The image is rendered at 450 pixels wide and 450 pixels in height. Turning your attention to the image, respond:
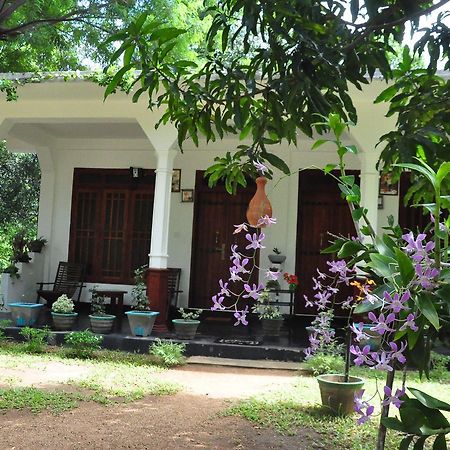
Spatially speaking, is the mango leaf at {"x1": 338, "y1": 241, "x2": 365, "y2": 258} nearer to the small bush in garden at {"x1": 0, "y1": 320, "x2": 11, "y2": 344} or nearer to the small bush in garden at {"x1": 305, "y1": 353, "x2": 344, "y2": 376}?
the small bush in garden at {"x1": 305, "y1": 353, "x2": 344, "y2": 376}

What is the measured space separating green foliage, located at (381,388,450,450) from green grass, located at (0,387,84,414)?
130 inches

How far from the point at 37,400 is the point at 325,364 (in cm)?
269

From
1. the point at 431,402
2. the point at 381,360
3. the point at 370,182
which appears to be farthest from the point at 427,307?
the point at 370,182

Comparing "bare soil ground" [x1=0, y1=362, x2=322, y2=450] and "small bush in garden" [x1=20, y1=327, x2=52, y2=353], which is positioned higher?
"small bush in garden" [x1=20, y1=327, x2=52, y2=353]

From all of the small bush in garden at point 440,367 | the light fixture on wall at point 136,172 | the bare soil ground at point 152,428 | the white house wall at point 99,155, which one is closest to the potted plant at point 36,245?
the white house wall at point 99,155

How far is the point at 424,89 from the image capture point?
2840 mm

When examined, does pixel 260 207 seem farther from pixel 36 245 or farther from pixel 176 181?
pixel 36 245

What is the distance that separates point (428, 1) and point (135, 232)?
288 inches

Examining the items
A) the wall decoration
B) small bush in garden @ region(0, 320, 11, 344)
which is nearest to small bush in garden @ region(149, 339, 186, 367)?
small bush in garden @ region(0, 320, 11, 344)

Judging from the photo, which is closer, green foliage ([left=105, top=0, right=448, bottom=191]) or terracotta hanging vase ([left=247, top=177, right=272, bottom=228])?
green foliage ([left=105, top=0, right=448, bottom=191])

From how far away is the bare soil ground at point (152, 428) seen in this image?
142 inches

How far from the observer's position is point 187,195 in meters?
9.27

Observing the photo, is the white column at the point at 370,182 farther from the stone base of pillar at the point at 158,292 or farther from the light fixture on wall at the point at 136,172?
the light fixture on wall at the point at 136,172

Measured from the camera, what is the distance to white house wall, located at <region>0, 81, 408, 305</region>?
7496 millimetres
